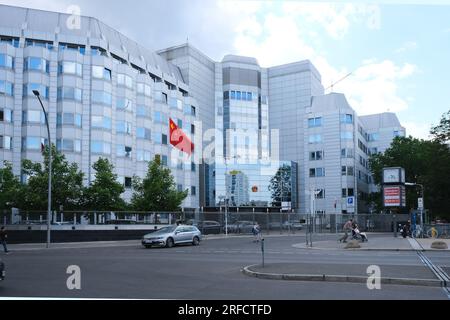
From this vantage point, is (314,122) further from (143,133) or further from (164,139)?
(143,133)

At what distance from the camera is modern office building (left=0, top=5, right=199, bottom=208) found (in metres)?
57.2

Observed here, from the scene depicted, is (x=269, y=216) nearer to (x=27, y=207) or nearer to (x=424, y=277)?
(x=27, y=207)

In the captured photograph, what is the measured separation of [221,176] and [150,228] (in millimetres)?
49757

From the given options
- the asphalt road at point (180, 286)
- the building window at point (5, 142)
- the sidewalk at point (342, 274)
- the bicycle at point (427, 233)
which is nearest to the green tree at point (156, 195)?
the building window at point (5, 142)

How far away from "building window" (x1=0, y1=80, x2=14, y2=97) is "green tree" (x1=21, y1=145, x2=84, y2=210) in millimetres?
16374

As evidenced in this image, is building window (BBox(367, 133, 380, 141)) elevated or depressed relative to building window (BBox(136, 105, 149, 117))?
elevated

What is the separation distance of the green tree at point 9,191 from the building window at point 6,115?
15202 millimetres

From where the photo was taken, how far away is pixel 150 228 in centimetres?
4456

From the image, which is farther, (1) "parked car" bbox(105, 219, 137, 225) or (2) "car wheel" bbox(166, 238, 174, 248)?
(1) "parked car" bbox(105, 219, 137, 225)

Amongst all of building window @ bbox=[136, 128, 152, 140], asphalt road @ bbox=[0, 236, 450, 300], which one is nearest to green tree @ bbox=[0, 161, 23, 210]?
asphalt road @ bbox=[0, 236, 450, 300]

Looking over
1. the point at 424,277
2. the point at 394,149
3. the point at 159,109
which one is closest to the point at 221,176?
the point at 159,109

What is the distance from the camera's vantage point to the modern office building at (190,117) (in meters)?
58.4

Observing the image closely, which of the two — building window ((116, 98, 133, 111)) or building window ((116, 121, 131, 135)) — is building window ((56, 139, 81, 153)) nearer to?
building window ((116, 121, 131, 135))

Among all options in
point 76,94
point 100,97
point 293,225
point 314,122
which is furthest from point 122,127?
point 314,122
